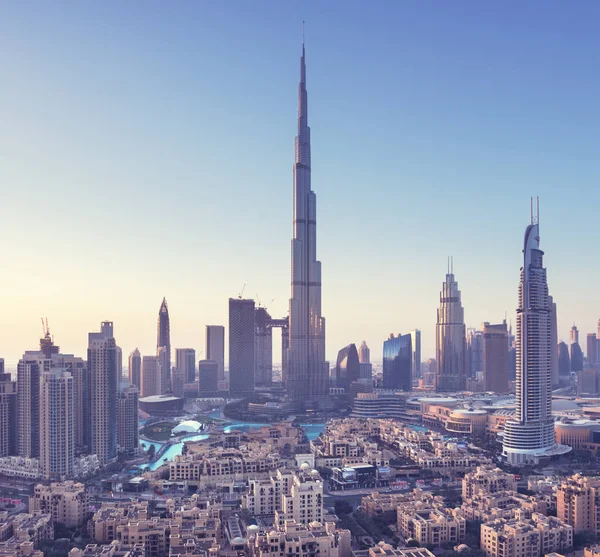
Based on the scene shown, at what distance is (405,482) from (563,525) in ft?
25.8

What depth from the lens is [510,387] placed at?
54594 mm

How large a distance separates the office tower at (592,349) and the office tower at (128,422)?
6515 cm

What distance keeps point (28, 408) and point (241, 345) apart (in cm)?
3249

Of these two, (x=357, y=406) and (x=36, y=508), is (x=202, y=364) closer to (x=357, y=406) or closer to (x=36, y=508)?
(x=357, y=406)

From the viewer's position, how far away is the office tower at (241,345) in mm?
58000

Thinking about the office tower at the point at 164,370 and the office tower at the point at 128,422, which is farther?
the office tower at the point at 164,370

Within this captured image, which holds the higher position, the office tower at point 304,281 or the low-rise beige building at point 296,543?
the office tower at point 304,281

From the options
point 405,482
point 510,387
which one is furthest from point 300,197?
point 405,482

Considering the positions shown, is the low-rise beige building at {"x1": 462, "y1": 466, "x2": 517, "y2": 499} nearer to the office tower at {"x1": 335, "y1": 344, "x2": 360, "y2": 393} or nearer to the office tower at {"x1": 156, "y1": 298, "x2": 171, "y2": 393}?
the office tower at {"x1": 335, "y1": 344, "x2": 360, "y2": 393}

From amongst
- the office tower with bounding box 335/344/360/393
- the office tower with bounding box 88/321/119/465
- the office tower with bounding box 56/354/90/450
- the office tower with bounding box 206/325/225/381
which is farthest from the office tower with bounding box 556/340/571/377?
the office tower with bounding box 56/354/90/450

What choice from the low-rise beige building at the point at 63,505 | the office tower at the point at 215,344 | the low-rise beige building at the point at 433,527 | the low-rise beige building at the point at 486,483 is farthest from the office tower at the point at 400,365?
the low-rise beige building at the point at 63,505

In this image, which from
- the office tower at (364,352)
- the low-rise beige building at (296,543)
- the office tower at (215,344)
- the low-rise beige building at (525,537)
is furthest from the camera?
the office tower at (364,352)

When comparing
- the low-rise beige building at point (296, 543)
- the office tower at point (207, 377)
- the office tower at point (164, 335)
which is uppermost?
the office tower at point (164, 335)

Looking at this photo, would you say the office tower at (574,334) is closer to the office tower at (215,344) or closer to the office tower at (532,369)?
the office tower at (215,344)
